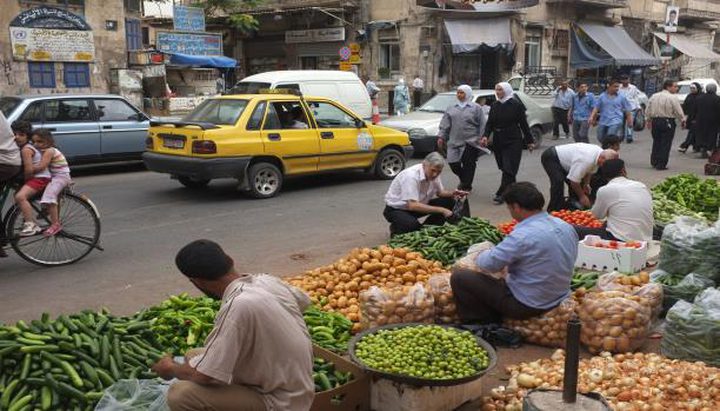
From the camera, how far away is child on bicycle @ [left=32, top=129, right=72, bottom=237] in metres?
6.99

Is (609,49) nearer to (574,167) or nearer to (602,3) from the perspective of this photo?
(602,3)

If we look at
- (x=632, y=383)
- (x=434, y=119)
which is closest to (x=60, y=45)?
(x=434, y=119)

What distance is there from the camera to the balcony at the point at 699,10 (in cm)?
3650

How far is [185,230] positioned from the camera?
890 cm

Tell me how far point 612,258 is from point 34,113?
10.4 metres

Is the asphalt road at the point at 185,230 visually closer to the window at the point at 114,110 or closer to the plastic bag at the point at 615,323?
the window at the point at 114,110

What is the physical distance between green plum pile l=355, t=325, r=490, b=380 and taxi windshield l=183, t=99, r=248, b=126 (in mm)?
7071

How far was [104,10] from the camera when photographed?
19844 millimetres

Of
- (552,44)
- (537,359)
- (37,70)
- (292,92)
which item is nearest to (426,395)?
(537,359)

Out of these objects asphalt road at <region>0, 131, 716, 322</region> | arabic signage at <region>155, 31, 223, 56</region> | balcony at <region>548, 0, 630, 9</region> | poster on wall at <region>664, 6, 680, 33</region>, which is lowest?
asphalt road at <region>0, 131, 716, 322</region>

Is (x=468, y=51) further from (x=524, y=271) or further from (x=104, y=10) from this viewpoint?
(x=524, y=271)

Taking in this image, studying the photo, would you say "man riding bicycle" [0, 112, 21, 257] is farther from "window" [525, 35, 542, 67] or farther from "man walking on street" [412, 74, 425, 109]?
"window" [525, 35, 542, 67]

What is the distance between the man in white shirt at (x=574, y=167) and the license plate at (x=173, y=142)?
218 inches

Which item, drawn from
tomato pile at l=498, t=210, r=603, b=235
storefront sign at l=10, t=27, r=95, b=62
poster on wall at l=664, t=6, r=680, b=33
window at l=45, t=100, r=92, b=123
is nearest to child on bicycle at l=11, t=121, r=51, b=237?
tomato pile at l=498, t=210, r=603, b=235
